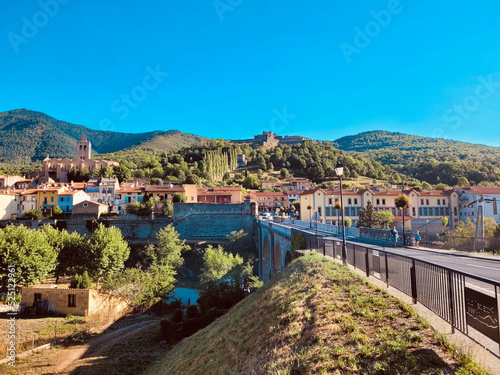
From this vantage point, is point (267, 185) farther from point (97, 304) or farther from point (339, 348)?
point (339, 348)

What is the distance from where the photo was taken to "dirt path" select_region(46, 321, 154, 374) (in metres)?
15.7

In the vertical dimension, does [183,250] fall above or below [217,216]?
below

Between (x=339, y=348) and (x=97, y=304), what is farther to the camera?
(x=97, y=304)

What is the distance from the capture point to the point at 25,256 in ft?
83.4

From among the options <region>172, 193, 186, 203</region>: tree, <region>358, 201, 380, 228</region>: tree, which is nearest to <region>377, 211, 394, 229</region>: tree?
<region>358, 201, 380, 228</region>: tree

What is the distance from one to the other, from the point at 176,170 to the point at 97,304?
239ft

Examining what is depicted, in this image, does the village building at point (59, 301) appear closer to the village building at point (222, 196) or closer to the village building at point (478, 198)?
the village building at point (222, 196)

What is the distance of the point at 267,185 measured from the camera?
9888cm

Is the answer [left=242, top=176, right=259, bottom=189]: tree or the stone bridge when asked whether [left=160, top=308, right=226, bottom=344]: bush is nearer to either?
the stone bridge

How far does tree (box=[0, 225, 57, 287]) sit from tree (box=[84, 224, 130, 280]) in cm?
340

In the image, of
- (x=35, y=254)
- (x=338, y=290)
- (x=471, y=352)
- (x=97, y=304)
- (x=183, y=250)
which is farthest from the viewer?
(x=183, y=250)

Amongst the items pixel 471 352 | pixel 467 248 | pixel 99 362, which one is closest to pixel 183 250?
pixel 99 362

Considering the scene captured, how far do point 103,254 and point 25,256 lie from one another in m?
6.95

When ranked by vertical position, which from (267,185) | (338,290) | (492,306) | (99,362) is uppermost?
(267,185)
